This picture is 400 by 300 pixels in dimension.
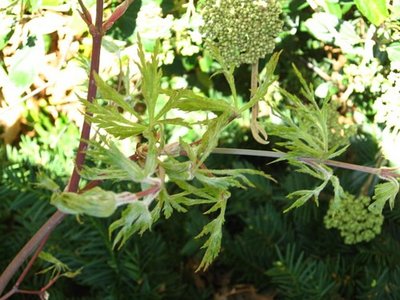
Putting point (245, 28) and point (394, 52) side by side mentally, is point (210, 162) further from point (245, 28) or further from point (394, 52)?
point (245, 28)

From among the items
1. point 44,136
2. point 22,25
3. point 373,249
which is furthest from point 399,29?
Answer: point 44,136

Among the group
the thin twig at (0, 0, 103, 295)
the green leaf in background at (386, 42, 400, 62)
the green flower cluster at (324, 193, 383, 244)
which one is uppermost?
the thin twig at (0, 0, 103, 295)

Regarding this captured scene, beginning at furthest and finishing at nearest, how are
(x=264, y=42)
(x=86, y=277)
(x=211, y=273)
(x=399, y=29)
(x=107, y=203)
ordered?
(x=211, y=273) → (x=86, y=277) → (x=399, y=29) → (x=264, y=42) → (x=107, y=203)

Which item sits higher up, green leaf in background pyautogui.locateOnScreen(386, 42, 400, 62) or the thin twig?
the thin twig

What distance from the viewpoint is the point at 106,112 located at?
0.52m

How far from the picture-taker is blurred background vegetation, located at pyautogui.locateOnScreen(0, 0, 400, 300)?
1007 mm

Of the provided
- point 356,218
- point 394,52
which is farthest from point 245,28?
point 356,218

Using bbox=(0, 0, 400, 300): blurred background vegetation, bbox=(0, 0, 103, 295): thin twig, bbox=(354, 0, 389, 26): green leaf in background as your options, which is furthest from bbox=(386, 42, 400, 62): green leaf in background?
bbox=(0, 0, 103, 295): thin twig

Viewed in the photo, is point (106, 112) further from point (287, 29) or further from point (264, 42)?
point (287, 29)

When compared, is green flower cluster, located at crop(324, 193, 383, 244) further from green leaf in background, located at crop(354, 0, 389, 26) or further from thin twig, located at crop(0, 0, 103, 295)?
thin twig, located at crop(0, 0, 103, 295)

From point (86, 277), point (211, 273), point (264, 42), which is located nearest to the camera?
point (264, 42)

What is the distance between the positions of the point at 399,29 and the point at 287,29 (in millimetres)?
226

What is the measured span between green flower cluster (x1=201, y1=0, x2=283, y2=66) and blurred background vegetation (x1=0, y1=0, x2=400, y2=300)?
7.6 inches

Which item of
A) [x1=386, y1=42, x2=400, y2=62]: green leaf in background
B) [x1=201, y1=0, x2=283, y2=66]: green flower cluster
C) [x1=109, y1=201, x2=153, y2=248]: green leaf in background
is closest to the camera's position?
[x1=109, y1=201, x2=153, y2=248]: green leaf in background
